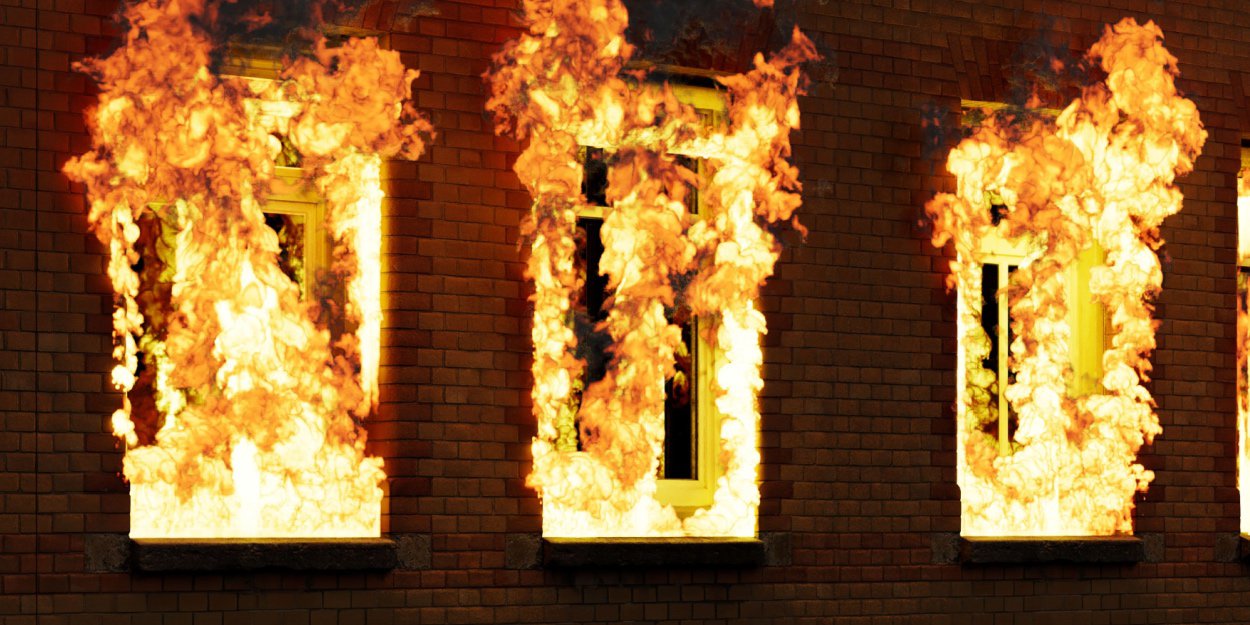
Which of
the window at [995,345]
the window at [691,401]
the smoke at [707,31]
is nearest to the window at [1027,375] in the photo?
the window at [995,345]

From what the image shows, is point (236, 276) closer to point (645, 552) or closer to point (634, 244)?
point (634, 244)

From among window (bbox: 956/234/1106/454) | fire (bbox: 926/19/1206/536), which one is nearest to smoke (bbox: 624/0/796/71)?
fire (bbox: 926/19/1206/536)

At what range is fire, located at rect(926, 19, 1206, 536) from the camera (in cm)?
1192

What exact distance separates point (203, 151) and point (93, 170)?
0.54 m

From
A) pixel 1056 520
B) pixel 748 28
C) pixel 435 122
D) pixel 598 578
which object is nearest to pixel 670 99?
pixel 748 28

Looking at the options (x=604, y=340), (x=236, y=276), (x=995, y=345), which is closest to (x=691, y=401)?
(x=604, y=340)

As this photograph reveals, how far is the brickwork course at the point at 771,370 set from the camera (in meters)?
9.10

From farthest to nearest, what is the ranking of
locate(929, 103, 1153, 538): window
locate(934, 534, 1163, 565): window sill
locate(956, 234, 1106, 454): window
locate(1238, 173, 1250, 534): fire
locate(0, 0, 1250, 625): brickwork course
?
locate(1238, 173, 1250, 534): fire → locate(956, 234, 1106, 454): window → locate(929, 103, 1153, 538): window → locate(934, 534, 1163, 565): window sill → locate(0, 0, 1250, 625): brickwork course

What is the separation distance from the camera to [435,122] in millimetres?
10078

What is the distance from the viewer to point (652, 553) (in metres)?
10.5

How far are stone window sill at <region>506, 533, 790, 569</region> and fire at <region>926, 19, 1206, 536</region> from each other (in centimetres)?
160

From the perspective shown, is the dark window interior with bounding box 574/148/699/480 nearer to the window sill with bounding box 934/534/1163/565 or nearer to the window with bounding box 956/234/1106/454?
the window sill with bounding box 934/534/1163/565

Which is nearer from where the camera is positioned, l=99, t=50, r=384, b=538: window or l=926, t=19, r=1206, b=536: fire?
l=99, t=50, r=384, b=538: window

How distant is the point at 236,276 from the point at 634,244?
215 cm
